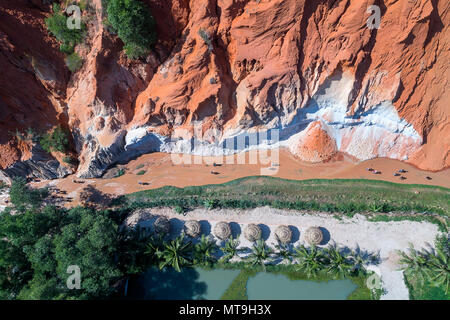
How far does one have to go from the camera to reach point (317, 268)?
14.6 m

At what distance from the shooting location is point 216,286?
50.3 feet

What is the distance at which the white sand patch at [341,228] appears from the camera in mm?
14945

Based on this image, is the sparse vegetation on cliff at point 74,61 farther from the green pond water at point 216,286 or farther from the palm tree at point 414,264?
the palm tree at point 414,264

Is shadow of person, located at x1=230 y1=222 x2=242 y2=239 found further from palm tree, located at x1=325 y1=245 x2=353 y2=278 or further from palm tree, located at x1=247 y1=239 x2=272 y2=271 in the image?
palm tree, located at x1=325 y1=245 x2=353 y2=278

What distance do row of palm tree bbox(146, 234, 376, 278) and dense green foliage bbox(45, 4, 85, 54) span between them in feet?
50.3

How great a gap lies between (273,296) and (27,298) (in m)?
14.7

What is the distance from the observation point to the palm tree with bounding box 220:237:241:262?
15153mm

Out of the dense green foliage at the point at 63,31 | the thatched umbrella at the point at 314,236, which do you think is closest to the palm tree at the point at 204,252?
the thatched umbrella at the point at 314,236

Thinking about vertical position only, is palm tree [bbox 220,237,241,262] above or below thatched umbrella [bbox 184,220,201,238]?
below

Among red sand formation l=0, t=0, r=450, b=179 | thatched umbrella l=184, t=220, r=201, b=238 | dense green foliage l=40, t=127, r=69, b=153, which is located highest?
red sand formation l=0, t=0, r=450, b=179

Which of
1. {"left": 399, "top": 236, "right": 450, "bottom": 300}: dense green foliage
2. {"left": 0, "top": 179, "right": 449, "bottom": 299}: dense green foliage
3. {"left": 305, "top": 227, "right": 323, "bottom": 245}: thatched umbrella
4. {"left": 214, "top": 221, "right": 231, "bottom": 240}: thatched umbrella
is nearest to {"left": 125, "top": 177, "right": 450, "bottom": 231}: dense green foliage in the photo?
{"left": 0, "top": 179, "right": 449, "bottom": 299}: dense green foliage

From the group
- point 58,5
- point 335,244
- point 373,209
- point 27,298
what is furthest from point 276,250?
point 58,5

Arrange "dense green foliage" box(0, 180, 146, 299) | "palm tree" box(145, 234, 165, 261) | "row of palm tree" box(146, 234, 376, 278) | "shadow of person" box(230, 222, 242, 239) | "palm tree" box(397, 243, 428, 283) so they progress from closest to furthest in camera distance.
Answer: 1. "dense green foliage" box(0, 180, 146, 299)
2. "palm tree" box(397, 243, 428, 283)
3. "row of palm tree" box(146, 234, 376, 278)
4. "palm tree" box(145, 234, 165, 261)
5. "shadow of person" box(230, 222, 242, 239)

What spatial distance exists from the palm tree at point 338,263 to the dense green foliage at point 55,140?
2136cm
